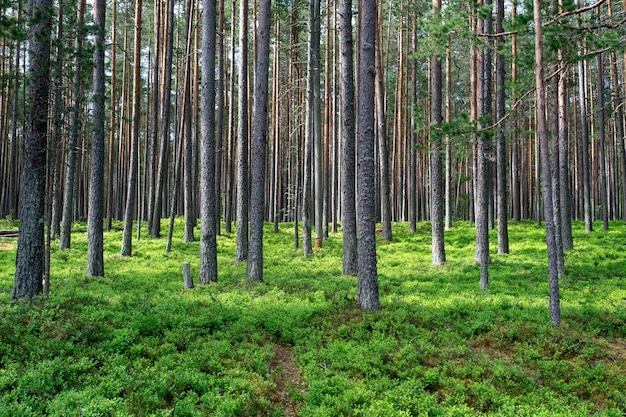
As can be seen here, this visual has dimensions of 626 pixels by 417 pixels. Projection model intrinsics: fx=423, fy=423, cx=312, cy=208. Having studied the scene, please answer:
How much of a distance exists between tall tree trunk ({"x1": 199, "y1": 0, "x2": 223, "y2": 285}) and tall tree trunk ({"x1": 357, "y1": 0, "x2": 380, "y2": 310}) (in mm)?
4732

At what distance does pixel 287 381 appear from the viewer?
6.32 metres

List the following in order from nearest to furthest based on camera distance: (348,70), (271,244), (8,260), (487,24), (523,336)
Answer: (523,336) → (348,70) → (487,24) → (8,260) → (271,244)

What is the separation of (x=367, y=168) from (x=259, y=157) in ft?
12.1

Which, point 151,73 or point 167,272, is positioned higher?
point 151,73

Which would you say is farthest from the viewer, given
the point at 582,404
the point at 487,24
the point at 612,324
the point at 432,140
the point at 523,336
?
the point at 487,24

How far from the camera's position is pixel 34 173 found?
873cm

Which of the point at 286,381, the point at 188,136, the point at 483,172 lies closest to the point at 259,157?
the point at 483,172

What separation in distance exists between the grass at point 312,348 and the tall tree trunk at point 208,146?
0.82 m

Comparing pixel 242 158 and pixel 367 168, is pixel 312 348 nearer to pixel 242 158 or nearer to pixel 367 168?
pixel 367 168

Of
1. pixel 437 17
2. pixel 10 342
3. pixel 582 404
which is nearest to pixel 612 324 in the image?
pixel 582 404

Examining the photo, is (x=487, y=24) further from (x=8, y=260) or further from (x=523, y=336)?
(x=8, y=260)

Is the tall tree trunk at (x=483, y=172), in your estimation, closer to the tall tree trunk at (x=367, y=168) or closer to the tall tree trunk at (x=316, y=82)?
the tall tree trunk at (x=367, y=168)

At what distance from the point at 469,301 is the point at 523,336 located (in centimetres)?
180

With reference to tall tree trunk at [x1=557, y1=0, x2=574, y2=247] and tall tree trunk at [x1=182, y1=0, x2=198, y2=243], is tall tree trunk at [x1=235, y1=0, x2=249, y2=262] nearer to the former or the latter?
tall tree trunk at [x1=182, y1=0, x2=198, y2=243]
